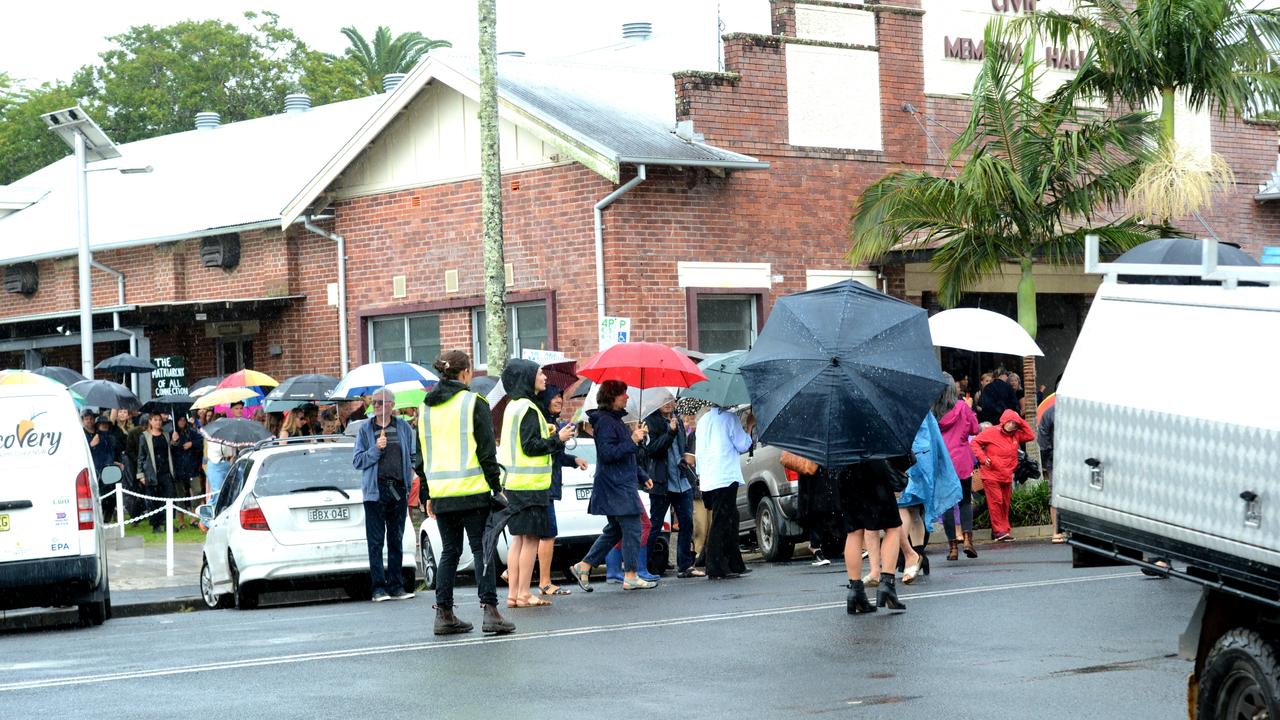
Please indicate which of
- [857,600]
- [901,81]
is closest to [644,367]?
[857,600]

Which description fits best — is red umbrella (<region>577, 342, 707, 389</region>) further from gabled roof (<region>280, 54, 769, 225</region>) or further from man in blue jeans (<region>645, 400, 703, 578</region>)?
gabled roof (<region>280, 54, 769, 225</region>)

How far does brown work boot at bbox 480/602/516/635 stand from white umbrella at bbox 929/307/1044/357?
8.37 metres

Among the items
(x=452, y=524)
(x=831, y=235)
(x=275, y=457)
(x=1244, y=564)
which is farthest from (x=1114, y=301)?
(x=831, y=235)

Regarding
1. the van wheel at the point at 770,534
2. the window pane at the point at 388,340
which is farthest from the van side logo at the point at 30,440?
the window pane at the point at 388,340

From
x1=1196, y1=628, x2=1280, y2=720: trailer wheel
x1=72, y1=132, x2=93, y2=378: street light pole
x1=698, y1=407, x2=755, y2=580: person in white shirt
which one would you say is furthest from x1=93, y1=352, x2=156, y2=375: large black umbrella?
x1=1196, y1=628, x2=1280, y2=720: trailer wheel

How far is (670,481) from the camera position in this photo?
652 inches

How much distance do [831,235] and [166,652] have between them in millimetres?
15558

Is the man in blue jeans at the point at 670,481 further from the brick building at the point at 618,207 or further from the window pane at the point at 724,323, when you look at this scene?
the window pane at the point at 724,323

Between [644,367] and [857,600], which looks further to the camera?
[644,367]

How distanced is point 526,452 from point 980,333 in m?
7.50

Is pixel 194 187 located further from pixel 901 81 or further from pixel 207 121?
pixel 901 81

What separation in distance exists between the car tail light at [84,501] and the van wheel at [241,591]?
1.96 meters

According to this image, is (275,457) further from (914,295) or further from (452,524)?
(914,295)

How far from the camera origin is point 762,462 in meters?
19.0
